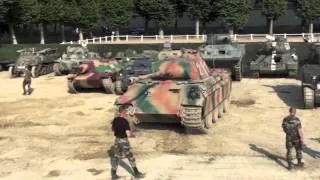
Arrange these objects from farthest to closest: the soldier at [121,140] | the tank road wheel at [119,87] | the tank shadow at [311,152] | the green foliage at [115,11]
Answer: the green foliage at [115,11], the tank road wheel at [119,87], the tank shadow at [311,152], the soldier at [121,140]

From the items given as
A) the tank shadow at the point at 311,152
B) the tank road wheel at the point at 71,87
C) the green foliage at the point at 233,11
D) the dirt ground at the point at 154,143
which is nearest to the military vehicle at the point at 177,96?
the dirt ground at the point at 154,143

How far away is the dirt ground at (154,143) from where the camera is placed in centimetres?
1247

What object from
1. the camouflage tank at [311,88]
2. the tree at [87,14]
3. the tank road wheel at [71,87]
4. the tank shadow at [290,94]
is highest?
the tree at [87,14]

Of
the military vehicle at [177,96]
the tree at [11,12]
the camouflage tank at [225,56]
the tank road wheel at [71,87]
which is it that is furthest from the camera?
the tree at [11,12]

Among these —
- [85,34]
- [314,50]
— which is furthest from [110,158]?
[85,34]

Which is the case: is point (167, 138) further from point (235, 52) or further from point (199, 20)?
point (199, 20)

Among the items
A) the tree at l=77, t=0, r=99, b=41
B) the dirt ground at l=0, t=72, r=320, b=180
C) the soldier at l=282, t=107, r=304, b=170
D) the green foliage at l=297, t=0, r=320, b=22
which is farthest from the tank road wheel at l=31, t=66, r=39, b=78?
the green foliage at l=297, t=0, r=320, b=22

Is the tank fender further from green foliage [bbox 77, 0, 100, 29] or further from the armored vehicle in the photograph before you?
green foliage [bbox 77, 0, 100, 29]

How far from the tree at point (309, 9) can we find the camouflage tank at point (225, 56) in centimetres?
3482

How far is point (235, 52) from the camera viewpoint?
28.4 meters

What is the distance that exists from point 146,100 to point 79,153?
2659 millimetres

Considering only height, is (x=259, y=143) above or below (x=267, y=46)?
below

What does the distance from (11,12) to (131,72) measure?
108 feet

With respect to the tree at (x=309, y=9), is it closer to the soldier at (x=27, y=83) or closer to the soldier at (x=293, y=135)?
the soldier at (x=27, y=83)
